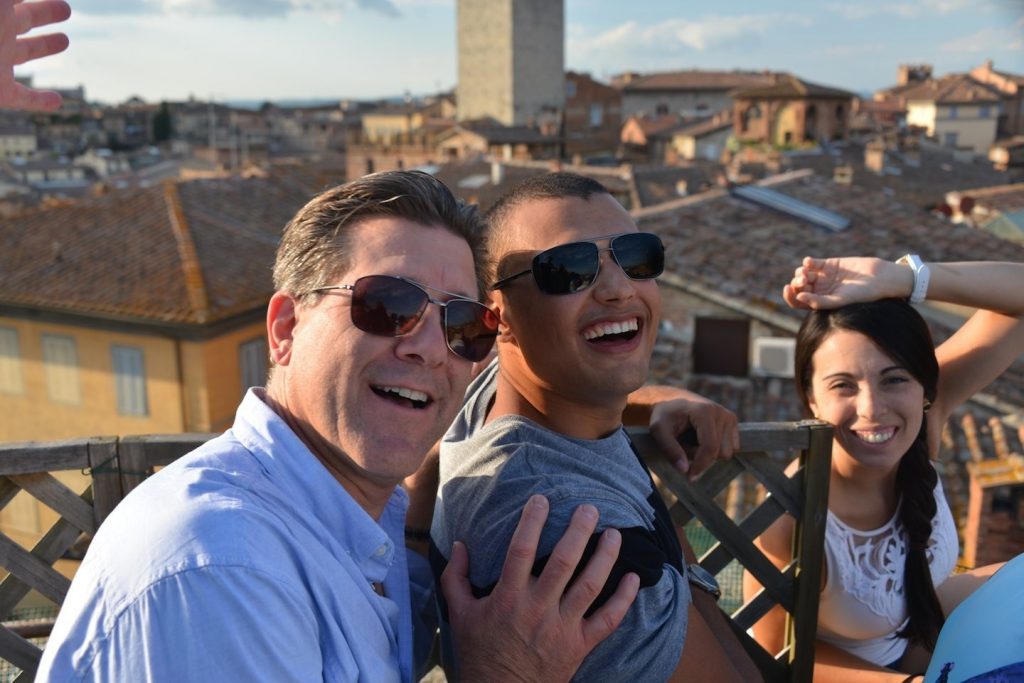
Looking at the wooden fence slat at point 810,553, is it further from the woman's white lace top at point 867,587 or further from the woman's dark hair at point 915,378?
the woman's dark hair at point 915,378

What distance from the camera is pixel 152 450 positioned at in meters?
2.40

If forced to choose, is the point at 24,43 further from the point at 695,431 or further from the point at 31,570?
the point at 695,431

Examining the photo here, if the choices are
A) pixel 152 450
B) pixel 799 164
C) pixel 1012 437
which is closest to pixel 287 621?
pixel 152 450

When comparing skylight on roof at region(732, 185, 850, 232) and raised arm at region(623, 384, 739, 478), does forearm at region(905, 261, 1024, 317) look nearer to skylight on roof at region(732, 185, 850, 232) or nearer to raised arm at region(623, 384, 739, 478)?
raised arm at region(623, 384, 739, 478)

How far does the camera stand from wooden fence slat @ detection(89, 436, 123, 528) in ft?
7.81

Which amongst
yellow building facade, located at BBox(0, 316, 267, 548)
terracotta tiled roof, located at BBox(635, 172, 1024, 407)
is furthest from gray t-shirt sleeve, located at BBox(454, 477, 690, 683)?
yellow building facade, located at BBox(0, 316, 267, 548)

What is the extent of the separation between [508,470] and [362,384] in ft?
1.44


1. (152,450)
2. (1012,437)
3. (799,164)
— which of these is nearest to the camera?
(152,450)

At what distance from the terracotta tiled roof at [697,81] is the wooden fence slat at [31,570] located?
2879 inches

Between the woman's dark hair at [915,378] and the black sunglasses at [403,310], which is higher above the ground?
the black sunglasses at [403,310]

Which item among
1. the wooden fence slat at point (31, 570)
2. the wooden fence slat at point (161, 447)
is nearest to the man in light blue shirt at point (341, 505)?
the wooden fence slat at point (161, 447)

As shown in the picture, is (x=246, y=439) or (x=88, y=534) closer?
(x=246, y=439)

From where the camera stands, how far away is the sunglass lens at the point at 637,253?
7.27 ft

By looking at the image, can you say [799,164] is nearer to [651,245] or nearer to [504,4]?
[651,245]
